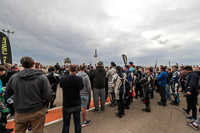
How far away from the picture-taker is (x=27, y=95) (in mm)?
1652

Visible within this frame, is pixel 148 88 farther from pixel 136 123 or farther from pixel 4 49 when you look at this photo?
pixel 4 49

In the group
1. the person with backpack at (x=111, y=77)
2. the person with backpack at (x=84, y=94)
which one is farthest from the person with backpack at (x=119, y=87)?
the person with backpack at (x=84, y=94)

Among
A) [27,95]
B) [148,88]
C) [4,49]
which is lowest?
[148,88]

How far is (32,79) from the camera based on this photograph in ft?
5.50

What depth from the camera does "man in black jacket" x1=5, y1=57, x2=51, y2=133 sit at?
1.64 metres

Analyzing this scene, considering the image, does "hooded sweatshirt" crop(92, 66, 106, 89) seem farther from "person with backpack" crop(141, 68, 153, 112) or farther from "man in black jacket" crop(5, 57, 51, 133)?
"man in black jacket" crop(5, 57, 51, 133)

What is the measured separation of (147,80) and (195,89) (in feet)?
5.33

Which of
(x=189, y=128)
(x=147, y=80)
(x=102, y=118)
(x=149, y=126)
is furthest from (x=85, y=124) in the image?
(x=189, y=128)

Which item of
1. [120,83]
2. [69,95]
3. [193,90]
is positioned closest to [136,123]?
[120,83]

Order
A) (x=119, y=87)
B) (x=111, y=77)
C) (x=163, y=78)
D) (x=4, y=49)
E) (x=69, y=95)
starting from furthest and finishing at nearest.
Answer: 1. (x=4, y=49)
2. (x=163, y=78)
3. (x=111, y=77)
4. (x=119, y=87)
5. (x=69, y=95)

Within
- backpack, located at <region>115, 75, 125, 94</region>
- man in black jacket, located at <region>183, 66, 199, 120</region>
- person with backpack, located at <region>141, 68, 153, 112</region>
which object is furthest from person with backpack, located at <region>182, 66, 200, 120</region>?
backpack, located at <region>115, 75, 125, 94</region>

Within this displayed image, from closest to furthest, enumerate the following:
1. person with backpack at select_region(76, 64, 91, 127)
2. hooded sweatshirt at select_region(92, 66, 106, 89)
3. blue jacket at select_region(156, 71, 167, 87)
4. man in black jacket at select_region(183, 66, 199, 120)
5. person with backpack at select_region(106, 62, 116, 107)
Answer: person with backpack at select_region(76, 64, 91, 127), man in black jacket at select_region(183, 66, 199, 120), hooded sweatshirt at select_region(92, 66, 106, 89), person with backpack at select_region(106, 62, 116, 107), blue jacket at select_region(156, 71, 167, 87)

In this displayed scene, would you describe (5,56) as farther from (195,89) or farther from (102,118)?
(195,89)

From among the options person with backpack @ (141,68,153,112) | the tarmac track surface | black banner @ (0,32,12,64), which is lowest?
the tarmac track surface
